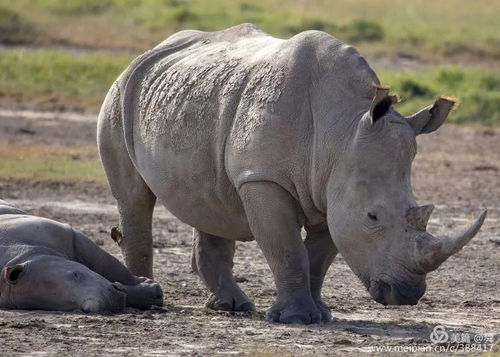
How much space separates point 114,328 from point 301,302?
1.23 metres

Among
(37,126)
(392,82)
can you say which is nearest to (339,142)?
(37,126)

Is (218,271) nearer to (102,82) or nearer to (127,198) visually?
(127,198)

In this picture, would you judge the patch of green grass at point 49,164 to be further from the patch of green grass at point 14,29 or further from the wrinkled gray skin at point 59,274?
the patch of green grass at point 14,29

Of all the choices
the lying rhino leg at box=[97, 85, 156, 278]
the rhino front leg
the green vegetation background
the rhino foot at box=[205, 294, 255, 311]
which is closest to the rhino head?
the rhino front leg

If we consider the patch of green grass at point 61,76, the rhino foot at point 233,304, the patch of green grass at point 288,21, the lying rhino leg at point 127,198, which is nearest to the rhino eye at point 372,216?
the rhino foot at point 233,304

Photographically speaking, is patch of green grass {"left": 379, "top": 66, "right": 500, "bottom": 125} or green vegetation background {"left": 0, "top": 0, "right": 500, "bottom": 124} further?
green vegetation background {"left": 0, "top": 0, "right": 500, "bottom": 124}

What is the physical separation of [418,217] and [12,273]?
8.73 ft

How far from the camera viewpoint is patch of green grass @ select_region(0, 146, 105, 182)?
17.6m

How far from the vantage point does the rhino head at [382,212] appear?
29.5 ft

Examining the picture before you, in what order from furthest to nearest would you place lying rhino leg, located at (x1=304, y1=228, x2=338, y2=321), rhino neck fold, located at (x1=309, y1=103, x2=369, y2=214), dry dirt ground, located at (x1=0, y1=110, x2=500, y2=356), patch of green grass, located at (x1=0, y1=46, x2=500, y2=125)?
patch of green grass, located at (x1=0, y1=46, x2=500, y2=125)
lying rhino leg, located at (x1=304, y1=228, x2=338, y2=321)
rhino neck fold, located at (x1=309, y1=103, x2=369, y2=214)
dry dirt ground, located at (x1=0, y1=110, x2=500, y2=356)

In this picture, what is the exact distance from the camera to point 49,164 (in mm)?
18359

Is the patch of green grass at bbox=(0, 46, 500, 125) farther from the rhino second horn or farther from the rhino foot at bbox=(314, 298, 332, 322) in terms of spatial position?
the rhino second horn

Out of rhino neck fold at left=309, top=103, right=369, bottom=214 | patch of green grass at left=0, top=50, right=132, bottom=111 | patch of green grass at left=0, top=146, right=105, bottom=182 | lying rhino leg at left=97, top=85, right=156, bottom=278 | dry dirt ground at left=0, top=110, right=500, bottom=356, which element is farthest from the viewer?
patch of green grass at left=0, top=50, right=132, bottom=111

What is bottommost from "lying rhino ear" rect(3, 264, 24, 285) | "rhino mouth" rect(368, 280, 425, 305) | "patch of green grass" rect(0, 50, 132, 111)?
"lying rhino ear" rect(3, 264, 24, 285)
